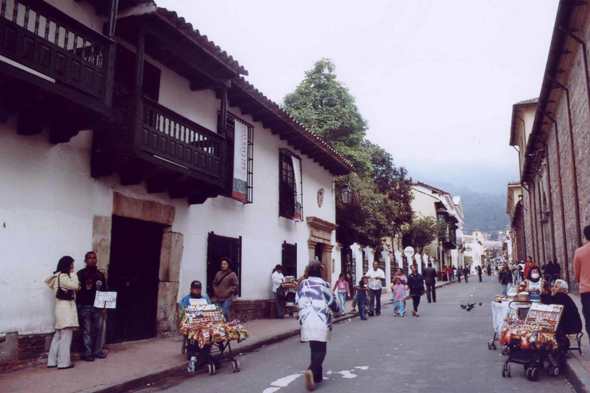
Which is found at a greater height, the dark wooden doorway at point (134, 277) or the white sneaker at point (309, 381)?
the dark wooden doorway at point (134, 277)

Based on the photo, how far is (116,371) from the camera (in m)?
7.15

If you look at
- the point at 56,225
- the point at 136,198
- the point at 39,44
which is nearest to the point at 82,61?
the point at 39,44

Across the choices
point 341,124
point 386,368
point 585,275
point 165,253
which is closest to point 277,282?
point 165,253

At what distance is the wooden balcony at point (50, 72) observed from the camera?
6.59 m

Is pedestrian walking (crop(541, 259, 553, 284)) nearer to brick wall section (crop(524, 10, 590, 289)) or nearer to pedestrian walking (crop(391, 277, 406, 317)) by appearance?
brick wall section (crop(524, 10, 590, 289))

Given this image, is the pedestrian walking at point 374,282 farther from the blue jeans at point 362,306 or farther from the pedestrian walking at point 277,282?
the pedestrian walking at point 277,282

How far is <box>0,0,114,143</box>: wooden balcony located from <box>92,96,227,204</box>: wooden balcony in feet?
2.76

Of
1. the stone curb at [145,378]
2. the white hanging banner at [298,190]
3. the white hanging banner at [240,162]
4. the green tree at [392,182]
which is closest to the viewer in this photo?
the stone curb at [145,378]

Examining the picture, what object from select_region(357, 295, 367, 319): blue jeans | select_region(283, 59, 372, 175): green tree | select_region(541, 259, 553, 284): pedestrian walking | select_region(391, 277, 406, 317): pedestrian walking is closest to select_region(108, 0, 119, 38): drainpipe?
select_region(357, 295, 367, 319): blue jeans

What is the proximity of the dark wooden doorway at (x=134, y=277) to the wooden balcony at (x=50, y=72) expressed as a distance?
2687 millimetres

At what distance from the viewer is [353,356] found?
8508 millimetres

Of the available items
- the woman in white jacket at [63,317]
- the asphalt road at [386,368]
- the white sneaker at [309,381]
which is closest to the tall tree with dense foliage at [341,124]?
the asphalt road at [386,368]

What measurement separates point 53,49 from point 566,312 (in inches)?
314

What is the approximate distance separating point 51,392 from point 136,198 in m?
4.66
